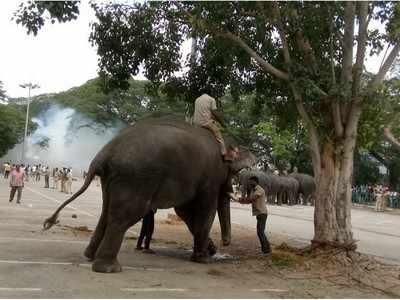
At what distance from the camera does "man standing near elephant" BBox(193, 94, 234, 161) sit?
35.6ft

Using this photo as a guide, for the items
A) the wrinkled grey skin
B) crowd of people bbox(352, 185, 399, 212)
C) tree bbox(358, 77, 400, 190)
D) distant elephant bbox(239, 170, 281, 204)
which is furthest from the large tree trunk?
crowd of people bbox(352, 185, 399, 212)

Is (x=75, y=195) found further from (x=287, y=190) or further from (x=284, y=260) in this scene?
(x=287, y=190)

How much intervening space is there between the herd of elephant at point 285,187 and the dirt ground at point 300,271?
24335 millimetres

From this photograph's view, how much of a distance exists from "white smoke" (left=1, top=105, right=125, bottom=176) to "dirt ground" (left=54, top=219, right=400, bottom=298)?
204ft

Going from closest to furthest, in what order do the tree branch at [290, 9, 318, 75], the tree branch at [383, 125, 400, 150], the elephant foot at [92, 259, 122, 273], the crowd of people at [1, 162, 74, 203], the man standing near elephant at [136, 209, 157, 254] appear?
the elephant foot at [92, 259, 122, 273]
the tree branch at [383, 125, 400, 150]
the man standing near elephant at [136, 209, 157, 254]
the tree branch at [290, 9, 318, 75]
the crowd of people at [1, 162, 74, 203]

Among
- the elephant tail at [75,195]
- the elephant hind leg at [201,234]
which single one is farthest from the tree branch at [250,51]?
the elephant tail at [75,195]

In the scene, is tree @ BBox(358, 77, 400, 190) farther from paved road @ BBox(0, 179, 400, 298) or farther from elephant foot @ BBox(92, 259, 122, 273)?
elephant foot @ BBox(92, 259, 122, 273)

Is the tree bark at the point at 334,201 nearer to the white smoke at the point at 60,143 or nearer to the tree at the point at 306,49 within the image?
the tree at the point at 306,49

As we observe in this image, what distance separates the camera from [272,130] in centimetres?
4425

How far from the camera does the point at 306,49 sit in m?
11.9

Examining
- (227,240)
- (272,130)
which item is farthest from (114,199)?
(272,130)

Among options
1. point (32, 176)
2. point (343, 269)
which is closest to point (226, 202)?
point (343, 269)

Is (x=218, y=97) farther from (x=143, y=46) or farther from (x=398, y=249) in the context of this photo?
(x=398, y=249)

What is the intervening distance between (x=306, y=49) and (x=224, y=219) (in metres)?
3.63
